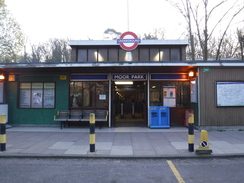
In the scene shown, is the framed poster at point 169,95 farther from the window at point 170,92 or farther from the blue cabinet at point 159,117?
the blue cabinet at point 159,117

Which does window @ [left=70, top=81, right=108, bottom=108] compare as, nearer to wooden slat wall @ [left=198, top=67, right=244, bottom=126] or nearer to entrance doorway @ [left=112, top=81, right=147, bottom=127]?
entrance doorway @ [left=112, top=81, right=147, bottom=127]

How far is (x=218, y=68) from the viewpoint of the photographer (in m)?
10.1

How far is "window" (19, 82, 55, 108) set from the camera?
37.4 feet

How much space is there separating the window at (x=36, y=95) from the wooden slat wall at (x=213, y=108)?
8.02m

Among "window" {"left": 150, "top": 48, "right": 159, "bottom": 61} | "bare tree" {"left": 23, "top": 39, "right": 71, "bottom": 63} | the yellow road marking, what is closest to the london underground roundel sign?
"window" {"left": 150, "top": 48, "right": 159, "bottom": 61}

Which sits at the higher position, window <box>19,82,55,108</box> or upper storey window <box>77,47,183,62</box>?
upper storey window <box>77,47,183,62</box>

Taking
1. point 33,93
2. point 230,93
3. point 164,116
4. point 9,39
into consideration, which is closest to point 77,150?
point 164,116

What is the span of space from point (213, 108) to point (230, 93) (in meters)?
1.18

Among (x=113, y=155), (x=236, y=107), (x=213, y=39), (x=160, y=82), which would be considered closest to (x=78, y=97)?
(x=160, y=82)

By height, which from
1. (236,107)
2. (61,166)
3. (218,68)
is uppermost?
(218,68)

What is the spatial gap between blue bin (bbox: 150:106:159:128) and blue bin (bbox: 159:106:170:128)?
8.3 inches

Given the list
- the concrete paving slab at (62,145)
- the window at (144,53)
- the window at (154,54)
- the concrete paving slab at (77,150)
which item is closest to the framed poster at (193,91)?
the window at (154,54)

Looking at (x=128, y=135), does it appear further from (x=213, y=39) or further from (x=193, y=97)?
(x=213, y=39)

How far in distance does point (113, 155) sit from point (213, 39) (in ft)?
75.0
